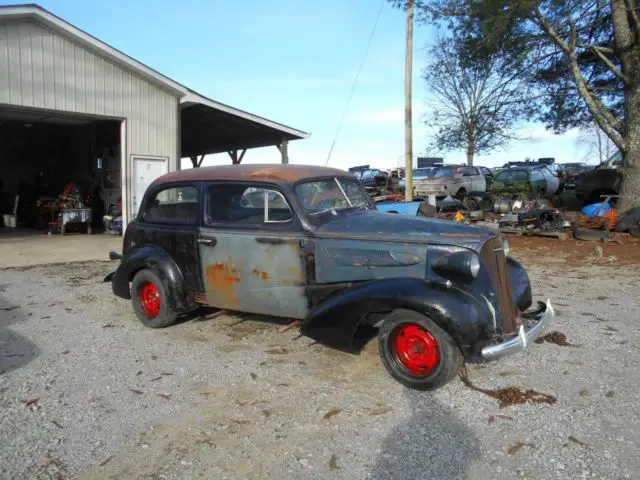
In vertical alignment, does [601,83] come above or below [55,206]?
above

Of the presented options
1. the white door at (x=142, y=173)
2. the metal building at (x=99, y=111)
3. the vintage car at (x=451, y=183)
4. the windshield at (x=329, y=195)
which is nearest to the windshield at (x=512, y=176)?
the vintage car at (x=451, y=183)

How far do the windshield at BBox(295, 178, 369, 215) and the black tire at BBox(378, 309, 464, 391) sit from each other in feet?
4.17

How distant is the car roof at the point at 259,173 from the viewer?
4410mm

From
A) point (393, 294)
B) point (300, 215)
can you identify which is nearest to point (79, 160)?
point (300, 215)

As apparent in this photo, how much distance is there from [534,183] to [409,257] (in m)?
16.9

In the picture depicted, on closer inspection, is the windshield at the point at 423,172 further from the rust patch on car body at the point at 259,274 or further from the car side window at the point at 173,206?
the rust patch on car body at the point at 259,274

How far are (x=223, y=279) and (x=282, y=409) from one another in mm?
1634

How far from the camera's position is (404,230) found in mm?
3824

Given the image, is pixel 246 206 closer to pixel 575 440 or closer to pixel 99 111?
pixel 575 440

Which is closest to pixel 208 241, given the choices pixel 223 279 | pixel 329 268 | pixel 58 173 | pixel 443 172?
pixel 223 279

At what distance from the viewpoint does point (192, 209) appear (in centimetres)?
488

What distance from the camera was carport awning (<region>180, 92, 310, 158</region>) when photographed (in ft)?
→ 42.6

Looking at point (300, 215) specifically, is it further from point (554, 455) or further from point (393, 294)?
point (554, 455)

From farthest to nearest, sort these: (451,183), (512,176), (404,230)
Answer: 1. (451,183)
2. (512,176)
3. (404,230)
